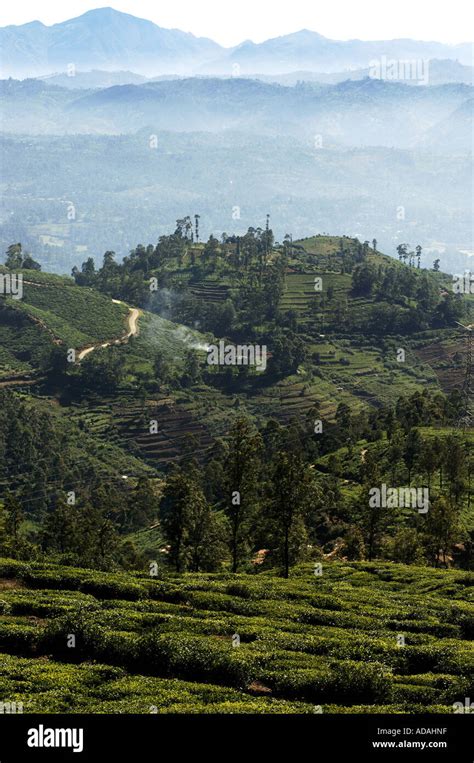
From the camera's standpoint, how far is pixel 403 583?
56344 millimetres

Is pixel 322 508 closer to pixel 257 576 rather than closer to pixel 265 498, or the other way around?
pixel 265 498

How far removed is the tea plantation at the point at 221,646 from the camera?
30734mm

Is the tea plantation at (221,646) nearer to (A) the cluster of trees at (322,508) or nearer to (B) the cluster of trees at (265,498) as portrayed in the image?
(B) the cluster of trees at (265,498)

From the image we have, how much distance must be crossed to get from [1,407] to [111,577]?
12208 cm

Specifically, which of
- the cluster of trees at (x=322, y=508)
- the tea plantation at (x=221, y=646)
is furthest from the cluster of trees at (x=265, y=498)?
the tea plantation at (x=221, y=646)

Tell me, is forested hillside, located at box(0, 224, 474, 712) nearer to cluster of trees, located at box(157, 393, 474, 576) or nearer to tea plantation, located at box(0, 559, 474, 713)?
tea plantation, located at box(0, 559, 474, 713)

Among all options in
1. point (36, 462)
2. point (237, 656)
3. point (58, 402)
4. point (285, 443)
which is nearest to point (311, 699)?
point (237, 656)

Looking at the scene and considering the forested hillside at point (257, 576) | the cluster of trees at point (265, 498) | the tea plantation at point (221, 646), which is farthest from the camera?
the cluster of trees at point (265, 498)

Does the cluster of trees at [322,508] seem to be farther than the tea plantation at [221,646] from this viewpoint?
Yes

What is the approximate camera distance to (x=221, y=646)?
35312 millimetres

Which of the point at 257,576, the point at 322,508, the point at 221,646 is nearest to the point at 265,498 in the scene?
the point at 257,576

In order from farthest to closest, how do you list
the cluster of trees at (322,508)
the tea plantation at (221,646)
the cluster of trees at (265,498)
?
the cluster of trees at (265,498) → the cluster of trees at (322,508) → the tea plantation at (221,646)

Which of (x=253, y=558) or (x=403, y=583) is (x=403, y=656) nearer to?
(x=403, y=583)

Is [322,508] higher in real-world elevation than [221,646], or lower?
higher
